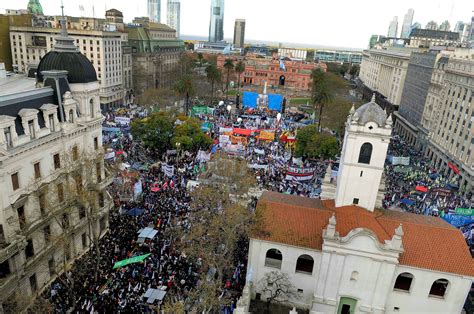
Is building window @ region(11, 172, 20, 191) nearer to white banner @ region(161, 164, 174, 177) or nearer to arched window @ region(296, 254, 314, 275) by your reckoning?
arched window @ region(296, 254, 314, 275)

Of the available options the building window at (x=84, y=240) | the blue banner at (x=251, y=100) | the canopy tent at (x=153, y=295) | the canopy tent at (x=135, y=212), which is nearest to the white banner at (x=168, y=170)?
the canopy tent at (x=135, y=212)

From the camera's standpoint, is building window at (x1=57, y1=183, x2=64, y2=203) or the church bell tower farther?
building window at (x1=57, y1=183, x2=64, y2=203)

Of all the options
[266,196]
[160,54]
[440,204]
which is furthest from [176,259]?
[160,54]

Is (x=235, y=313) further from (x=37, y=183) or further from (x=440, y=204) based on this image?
(x=440, y=204)

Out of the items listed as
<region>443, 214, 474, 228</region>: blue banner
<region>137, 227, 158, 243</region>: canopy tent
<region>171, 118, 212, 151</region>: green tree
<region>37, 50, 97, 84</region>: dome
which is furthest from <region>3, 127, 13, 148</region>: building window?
<region>443, 214, 474, 228</region>: blue banner

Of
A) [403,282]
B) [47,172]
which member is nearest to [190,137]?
[47,172]

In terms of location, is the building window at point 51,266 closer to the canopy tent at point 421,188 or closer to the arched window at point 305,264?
the arched window at point 305,264
